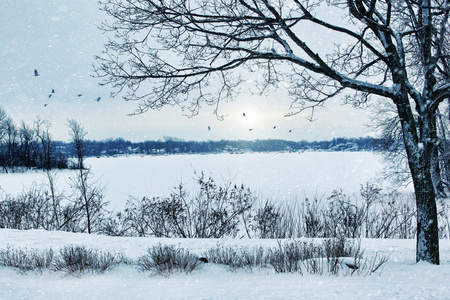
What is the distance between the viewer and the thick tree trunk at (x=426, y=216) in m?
5.33

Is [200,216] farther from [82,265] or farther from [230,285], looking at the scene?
[230,285]

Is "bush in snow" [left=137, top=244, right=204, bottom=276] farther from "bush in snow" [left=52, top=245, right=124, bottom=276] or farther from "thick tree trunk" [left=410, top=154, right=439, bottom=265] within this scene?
"thick tree trunk" [left=410, top=154, right=439, bottom=265]

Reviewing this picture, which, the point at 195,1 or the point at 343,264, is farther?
the point at 195,1

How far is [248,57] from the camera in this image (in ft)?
17.9

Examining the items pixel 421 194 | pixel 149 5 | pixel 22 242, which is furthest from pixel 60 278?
pixel 421 194

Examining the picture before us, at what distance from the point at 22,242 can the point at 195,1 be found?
754cm

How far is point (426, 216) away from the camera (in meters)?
5.39

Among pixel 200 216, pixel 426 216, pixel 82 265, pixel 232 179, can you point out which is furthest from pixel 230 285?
pixel 232 179

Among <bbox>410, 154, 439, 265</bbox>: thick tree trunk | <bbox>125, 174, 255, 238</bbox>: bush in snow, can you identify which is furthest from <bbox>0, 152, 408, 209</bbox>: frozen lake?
Answer: <bbox>410, 154, 439, 265</bbox>: thick tree trunk

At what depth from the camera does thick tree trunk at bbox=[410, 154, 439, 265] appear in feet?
17.5

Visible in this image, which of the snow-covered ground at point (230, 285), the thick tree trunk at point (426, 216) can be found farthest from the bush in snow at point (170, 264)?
the thick tree trunk at point (426, 216)

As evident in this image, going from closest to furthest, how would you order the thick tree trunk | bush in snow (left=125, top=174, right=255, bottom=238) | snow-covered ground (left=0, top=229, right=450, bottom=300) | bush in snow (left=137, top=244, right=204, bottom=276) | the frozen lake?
snow-covered ground (left=0, top=229, right=450, bottom=300) → bush in snow (left=137, top=244, right=204, bottom=276) → the thick tree trunk → bush in snow (left=125, top=174, right=255, bottom=238) → the frozen lake

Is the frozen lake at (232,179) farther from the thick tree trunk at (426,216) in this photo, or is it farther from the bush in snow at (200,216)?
the thick tree trunk at (426,216)

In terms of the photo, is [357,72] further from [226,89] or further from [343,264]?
[343,264]
